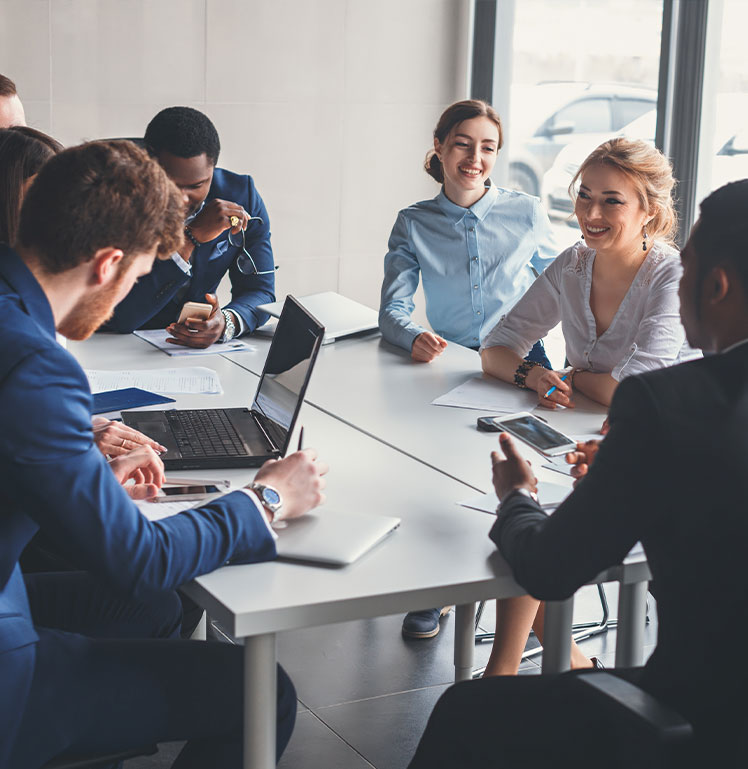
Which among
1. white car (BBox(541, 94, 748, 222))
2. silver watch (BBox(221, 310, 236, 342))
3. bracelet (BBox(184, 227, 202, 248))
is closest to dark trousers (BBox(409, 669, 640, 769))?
silver watch (BBox(221, 310, 236, 342))

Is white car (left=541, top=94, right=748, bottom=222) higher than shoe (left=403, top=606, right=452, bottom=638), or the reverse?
white car (left=541, top=94, right=748, bottom=222)

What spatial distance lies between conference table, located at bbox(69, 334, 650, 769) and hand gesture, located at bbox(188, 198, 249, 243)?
409 mm

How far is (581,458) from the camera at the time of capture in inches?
79.7

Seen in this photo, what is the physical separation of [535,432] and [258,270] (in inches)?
59.9

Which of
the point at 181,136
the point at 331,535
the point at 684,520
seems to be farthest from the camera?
the point at 181,136

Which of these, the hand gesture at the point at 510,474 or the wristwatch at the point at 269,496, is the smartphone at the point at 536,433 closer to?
the hand gesture at the point at 510,474

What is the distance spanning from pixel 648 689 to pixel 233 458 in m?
0.96

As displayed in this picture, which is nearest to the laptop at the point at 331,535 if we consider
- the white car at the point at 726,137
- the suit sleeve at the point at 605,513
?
the suit sleeve at the point at 605,513

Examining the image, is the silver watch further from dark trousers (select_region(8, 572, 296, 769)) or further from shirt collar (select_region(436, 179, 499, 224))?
dark trousers (select_region(8, 572, 296, 769))

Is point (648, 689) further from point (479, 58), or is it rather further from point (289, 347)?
point (479, 58)

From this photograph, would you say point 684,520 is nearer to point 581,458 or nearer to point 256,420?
point 581,458

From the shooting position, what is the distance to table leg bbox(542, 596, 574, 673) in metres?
1.68

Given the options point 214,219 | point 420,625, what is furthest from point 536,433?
point 214,219

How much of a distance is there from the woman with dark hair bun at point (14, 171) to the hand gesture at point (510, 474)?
4.04 feet
